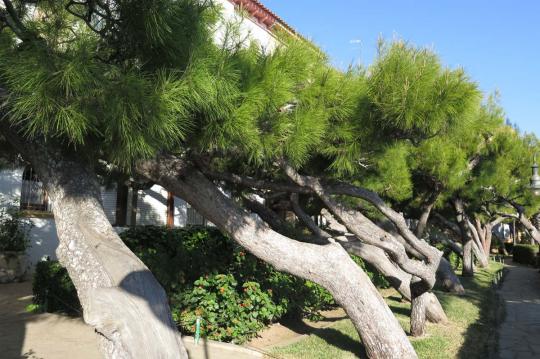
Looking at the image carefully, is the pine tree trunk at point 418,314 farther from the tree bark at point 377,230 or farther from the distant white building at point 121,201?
the distant white building at point 121,201

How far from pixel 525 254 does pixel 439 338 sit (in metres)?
24.5

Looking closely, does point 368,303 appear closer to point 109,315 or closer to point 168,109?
point 168,109

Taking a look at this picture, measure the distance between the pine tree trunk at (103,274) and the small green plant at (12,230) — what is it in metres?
7.74

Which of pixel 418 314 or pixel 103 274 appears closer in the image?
pixel 103 274

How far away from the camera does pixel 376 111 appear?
4.91 m

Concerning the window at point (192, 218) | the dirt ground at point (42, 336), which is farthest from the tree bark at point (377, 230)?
the window at point (192, 218)

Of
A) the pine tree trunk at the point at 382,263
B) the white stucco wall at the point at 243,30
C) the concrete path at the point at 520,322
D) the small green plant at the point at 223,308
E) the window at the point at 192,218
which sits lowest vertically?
the concrete path at the point at 520,322

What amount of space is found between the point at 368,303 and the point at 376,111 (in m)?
1.91

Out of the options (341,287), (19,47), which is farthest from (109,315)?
(341,287)

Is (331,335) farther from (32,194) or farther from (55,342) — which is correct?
(32,194)

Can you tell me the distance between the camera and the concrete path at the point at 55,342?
5316 mm

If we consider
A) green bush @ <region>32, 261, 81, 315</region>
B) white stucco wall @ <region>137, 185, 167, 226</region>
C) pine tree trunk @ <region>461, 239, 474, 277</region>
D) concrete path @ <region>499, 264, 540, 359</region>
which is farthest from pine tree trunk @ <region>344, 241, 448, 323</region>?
pine tree trunk @ <region>461, 239, 474, 277</region>

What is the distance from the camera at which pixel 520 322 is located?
9.63m

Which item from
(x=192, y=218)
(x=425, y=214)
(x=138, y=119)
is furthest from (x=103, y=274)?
(x=192, y=218)
